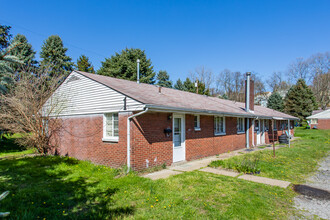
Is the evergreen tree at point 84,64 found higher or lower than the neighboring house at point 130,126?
higher

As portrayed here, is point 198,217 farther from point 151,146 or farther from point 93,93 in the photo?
point 93,93

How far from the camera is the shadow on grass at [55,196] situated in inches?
178

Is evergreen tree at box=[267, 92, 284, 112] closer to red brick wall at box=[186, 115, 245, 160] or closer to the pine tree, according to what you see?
the pine tree

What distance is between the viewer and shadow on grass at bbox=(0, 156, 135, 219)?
4.51 metres

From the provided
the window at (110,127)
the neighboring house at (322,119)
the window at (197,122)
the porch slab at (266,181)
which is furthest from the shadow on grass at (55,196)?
the neighboring house at (322,119)

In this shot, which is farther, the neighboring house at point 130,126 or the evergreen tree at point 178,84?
the evergreen tree at point 178,84

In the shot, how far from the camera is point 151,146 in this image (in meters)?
8.47

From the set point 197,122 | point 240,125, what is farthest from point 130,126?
point 240,125

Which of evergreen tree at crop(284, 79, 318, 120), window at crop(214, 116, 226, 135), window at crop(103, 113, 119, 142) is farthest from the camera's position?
evergreen tree at crop(284, 79, 318, 120)

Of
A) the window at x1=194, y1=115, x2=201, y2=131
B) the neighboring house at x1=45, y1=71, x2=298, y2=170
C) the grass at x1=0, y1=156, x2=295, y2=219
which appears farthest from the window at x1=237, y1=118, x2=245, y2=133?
the grass at x1=0, y1=156, x2=295, y2=219

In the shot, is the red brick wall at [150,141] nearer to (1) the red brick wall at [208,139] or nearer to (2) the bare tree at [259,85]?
(1) the red brick wall at [208,139]

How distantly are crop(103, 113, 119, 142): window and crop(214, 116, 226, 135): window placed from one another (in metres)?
6.06

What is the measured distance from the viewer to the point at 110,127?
9.41 metres

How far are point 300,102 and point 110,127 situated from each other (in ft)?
148
